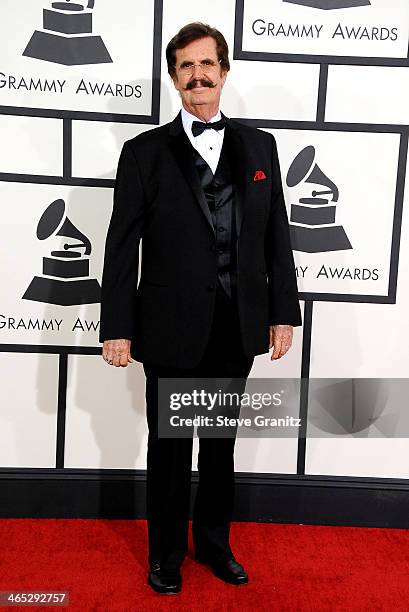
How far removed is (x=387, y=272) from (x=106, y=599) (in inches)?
60.8

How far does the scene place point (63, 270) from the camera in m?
2.69

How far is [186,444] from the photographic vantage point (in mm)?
2271

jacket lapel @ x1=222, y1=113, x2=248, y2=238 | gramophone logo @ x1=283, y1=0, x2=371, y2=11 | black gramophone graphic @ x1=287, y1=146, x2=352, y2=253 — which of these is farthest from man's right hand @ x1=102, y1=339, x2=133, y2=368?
gramophone logo @ x1=283, y1=0, x2=371, y2=11

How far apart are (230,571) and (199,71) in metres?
1.60

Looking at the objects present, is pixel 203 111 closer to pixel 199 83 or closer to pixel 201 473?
pixel 199 83

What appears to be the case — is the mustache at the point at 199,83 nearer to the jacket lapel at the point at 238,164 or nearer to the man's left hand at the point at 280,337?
the jacket lapel at the point at 238,164

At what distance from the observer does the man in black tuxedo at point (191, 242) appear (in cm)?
210

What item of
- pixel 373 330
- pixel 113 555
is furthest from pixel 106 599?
pixel 373 330

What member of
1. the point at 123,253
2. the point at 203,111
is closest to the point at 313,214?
the point at 203,111

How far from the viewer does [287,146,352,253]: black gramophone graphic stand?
2652mm

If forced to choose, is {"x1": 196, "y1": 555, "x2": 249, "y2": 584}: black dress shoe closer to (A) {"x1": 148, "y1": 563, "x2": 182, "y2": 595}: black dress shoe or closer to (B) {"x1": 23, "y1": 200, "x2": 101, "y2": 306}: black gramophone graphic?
(A) {"x1": 148, "y1": 563, "x2": 182, "y2": 595}: black dress shoe

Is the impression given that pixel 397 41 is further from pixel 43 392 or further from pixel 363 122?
pixel 43 392

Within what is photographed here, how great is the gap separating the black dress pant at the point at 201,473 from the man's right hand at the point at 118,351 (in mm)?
99

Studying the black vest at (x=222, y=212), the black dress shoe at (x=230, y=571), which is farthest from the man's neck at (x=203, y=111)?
the black dress shoe at (x=230, y=571)
